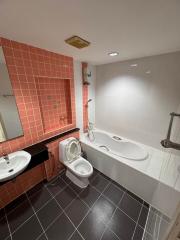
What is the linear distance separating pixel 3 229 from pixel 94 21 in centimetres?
246

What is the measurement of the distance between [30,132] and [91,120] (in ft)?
5.34

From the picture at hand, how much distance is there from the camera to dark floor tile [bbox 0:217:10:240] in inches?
50.1

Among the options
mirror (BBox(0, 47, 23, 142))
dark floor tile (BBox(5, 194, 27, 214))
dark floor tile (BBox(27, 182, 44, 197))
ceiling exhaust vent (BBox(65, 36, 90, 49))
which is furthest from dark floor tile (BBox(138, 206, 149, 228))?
ceiling exhaust vent (BBox(65, 36, 90, 49))

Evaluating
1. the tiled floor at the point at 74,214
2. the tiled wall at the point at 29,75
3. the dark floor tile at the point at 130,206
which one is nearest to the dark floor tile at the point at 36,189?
the tiled floor at the point at 74,214

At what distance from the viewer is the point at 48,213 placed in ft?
4.90

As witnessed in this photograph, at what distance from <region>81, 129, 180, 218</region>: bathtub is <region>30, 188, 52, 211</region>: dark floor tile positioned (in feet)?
3.20

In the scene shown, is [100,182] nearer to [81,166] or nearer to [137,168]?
[81,166]

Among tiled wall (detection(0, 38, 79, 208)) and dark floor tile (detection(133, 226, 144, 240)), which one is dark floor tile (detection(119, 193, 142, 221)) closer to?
dark floor tile (detection(133, 226, 144, 240))

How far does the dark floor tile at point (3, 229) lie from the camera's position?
1.27 meters

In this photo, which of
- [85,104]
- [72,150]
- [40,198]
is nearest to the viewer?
[40,198]

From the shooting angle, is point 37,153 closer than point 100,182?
Yes

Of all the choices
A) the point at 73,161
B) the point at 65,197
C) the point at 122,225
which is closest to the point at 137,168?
the point at 122,225

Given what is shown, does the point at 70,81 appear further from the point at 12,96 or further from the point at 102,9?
the point at 102,9

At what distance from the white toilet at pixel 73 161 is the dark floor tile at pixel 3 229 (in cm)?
99
